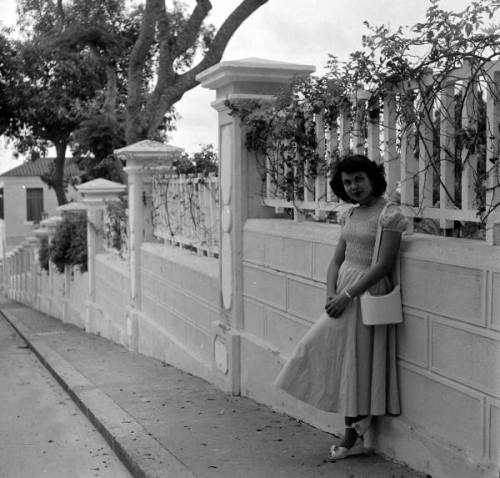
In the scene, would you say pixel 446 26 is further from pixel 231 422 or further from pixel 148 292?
pixel 148 292

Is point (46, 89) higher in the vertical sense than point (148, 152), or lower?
higher

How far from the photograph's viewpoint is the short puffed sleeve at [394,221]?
4.18 metres

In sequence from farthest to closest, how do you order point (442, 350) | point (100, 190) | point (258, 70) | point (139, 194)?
point (100, 190)
point (139, 194)
point (258, 70)
point (442, 350)

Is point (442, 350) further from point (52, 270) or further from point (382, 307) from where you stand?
point (52, 270)

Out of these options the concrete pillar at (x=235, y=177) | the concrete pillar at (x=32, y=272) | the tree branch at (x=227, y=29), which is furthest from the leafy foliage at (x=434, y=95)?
the concrete pillar at (x=32, y=272)

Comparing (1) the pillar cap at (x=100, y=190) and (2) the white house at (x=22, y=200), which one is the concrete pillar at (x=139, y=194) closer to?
(1) the pillar cap at (x=100, y=190)

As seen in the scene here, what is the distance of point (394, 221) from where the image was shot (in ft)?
13.7

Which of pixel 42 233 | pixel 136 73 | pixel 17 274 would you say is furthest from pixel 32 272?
pixel 136 73

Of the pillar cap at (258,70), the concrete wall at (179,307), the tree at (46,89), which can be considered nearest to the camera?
the pillar cap at (258,70)

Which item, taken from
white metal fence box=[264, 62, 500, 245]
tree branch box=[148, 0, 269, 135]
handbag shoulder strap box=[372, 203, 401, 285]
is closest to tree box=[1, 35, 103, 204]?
tree branch box=[148, 0, 269, 135]

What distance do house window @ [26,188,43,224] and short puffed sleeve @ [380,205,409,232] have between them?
48.6 metres

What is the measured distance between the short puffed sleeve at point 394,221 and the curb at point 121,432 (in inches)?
68.9

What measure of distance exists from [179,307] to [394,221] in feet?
14.3

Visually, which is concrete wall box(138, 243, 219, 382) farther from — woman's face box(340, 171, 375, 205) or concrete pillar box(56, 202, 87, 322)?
concrete pillar box(56, 202, 87, 322)
